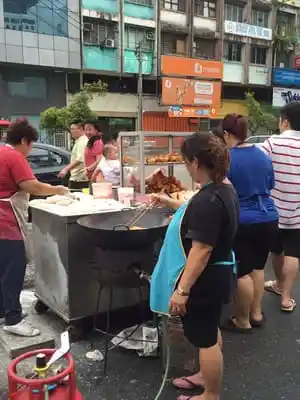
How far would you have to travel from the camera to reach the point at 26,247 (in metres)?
2.90

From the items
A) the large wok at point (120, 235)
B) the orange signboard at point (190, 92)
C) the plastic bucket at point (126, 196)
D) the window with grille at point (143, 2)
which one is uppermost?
Result: the window with grille at point (143, 2)

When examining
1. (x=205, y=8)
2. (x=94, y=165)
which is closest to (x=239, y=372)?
(x=94, y=165)

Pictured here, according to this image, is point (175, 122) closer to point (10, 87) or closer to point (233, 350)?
point (10, 87)

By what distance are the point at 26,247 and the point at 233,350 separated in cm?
163

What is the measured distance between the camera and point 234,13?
87.2ft

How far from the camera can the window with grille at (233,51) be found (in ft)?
86.2

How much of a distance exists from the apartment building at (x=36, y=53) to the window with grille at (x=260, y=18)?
1263 cm

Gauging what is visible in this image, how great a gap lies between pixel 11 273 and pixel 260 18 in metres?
29.0

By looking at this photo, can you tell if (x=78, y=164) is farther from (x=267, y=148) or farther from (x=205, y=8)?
(x=205, y=8)

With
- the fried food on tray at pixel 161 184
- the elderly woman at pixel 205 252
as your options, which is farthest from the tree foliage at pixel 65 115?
the elderly woman at pixel 205 252

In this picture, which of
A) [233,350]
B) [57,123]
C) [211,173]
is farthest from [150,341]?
[57,123]

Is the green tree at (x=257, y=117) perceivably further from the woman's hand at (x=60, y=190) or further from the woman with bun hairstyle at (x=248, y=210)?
the woman's hand at (x=60, y=190)

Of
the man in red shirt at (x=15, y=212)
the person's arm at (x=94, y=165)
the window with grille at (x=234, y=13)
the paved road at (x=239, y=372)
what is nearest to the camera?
the paved road at (x=239, y=372)

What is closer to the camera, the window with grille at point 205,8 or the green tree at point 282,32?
the window with grille at point 205,8
